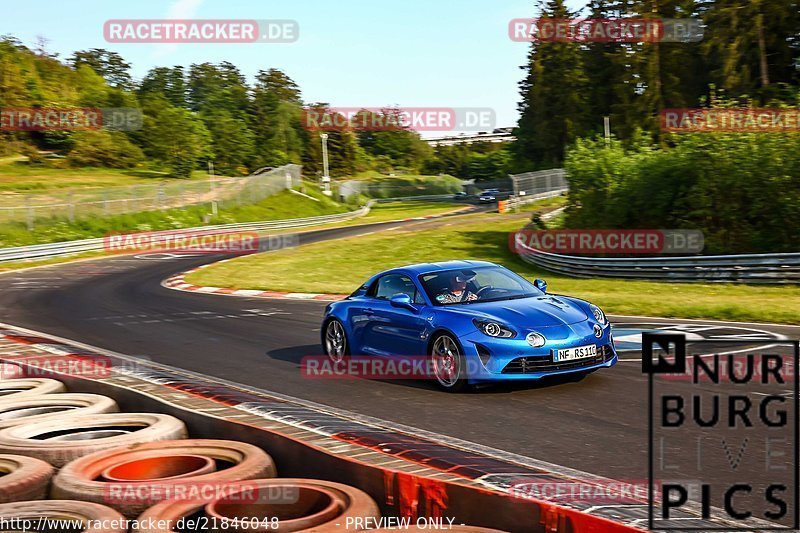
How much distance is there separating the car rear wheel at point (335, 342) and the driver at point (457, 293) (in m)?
1.75

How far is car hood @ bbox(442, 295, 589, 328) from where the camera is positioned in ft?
29.9

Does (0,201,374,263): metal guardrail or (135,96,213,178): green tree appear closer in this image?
(0,201,374,263): metal guardrail

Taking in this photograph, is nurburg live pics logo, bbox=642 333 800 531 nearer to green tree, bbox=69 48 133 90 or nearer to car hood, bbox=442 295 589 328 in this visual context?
car hood, bbox=442 295 589 328

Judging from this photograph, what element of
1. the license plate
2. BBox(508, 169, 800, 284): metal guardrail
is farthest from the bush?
the license plate

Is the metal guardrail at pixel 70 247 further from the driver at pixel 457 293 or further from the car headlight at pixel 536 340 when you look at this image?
the car headlight at pixel 536 340

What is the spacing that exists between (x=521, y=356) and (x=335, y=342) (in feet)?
11.0

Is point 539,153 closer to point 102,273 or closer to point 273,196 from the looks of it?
point 273,196

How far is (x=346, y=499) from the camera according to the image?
4.49 m

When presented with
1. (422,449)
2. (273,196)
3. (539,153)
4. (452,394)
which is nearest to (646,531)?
(422,449)

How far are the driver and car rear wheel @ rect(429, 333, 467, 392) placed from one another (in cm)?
63

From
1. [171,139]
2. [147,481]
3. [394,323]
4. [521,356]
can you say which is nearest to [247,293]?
[394,323]

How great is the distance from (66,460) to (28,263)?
3485 cm

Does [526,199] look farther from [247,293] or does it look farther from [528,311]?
[528,311]

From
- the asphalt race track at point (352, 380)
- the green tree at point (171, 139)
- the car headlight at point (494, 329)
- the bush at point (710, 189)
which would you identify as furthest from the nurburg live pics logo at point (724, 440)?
the green tree at point (171, 139)
